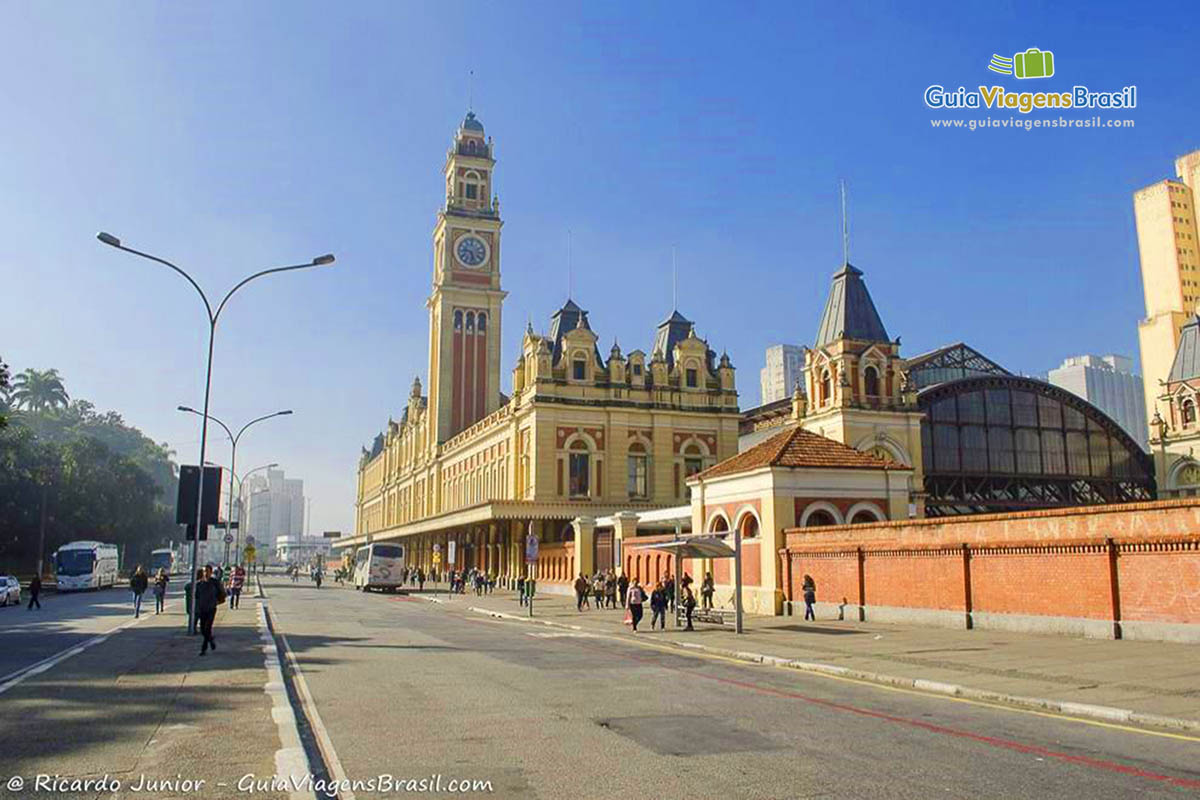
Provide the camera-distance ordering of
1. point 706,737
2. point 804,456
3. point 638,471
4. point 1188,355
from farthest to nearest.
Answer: point 1188,355 → point 638,471 → point 804,456 → point 706,737

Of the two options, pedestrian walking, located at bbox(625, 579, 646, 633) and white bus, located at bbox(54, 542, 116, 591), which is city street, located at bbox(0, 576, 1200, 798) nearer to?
pedestrian walking, located at bbox(625, 579, 646, 633)

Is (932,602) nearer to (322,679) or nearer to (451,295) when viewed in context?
(322,679)

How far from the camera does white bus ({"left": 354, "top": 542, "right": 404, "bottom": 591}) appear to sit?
6275 centimetres

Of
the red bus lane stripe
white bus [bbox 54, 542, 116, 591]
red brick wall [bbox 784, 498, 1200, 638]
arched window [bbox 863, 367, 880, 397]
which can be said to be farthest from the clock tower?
the red bus lane stripe

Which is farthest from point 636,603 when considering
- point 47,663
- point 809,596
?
point 47,663

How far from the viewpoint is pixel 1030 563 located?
75.7 feet

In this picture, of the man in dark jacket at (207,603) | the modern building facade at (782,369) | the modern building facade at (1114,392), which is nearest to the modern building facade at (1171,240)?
the modern building facade at (1114,392)

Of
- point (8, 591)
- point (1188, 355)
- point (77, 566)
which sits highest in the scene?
point (1188, 355)

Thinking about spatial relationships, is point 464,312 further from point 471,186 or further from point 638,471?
point 638,471

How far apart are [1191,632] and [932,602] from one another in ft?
24.9

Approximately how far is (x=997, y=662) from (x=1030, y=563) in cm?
637

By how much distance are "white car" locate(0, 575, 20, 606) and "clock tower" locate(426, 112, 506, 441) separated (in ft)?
145

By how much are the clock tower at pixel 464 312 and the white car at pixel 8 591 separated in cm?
4434

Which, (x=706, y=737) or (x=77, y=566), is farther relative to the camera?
(x=77, y=566)
